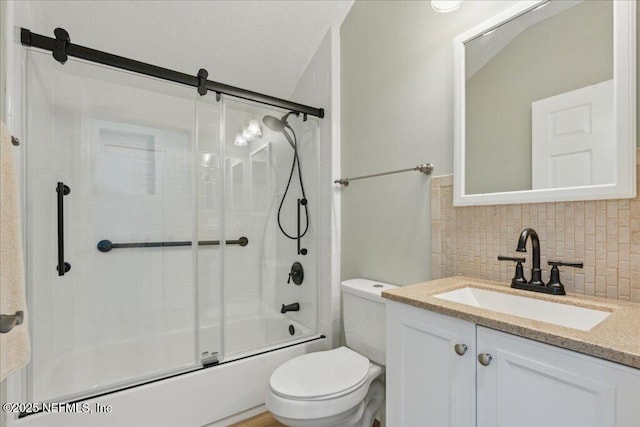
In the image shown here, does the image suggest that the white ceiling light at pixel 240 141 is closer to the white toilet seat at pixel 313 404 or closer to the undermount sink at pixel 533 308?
the white toilet seat at pixel 313 404

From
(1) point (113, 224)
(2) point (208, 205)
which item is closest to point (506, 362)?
(2) point (208, 205)

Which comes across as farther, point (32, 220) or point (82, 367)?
point (82, 367)

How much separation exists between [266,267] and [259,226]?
34 centimetres

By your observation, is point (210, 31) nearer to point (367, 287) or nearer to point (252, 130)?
point (252, 130)

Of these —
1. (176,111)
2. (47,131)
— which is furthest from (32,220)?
(176,111)

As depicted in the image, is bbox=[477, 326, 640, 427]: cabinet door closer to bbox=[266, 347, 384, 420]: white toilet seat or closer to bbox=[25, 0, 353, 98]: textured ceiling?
bbox=[266, 347, 384, 420]: white toilet seat

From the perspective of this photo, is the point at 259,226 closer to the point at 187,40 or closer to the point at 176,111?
the point at 176,111

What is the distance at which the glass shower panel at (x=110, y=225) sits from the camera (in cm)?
160

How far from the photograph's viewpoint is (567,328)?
0.71 meters

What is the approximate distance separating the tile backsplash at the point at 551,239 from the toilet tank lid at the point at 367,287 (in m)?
0.29

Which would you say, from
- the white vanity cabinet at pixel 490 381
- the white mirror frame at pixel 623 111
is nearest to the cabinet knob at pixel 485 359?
the white vanity cabinet at pixel 490 381

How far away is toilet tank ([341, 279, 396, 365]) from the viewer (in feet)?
4.96

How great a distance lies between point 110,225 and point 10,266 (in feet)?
4.67

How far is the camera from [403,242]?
1610 millimetres
